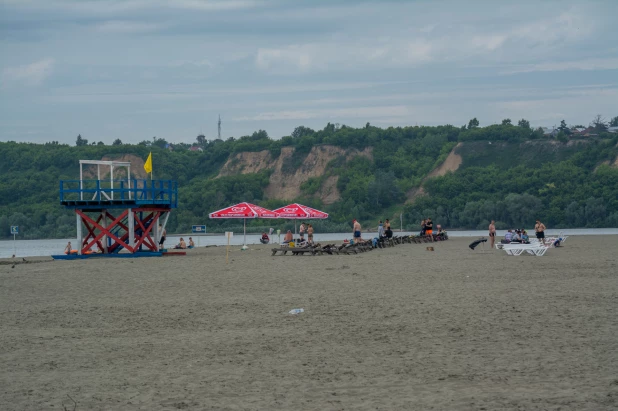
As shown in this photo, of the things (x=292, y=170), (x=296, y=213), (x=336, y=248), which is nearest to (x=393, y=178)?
(x=292, y=170)

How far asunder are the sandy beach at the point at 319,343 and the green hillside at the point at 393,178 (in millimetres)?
61410

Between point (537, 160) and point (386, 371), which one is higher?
point (537, 160)

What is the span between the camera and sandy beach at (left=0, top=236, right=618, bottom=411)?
7.97 metres

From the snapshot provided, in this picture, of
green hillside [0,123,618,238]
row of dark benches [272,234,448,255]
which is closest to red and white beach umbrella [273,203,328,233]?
row of dark benches [272,234,448,255]

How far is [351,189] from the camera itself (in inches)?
3634

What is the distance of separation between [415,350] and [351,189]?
8257 centimetres

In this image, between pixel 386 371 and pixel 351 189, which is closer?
pixel 386 371

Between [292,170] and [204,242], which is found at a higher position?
[292,170]

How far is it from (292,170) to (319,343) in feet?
299

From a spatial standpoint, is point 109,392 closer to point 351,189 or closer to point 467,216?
point 467,216

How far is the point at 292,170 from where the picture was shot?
333 feet

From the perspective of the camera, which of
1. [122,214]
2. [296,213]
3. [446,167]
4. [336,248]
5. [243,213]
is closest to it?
[336,248]

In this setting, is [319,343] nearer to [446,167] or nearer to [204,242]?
[204,242]

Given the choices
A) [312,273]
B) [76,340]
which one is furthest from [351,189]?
[76,340]
